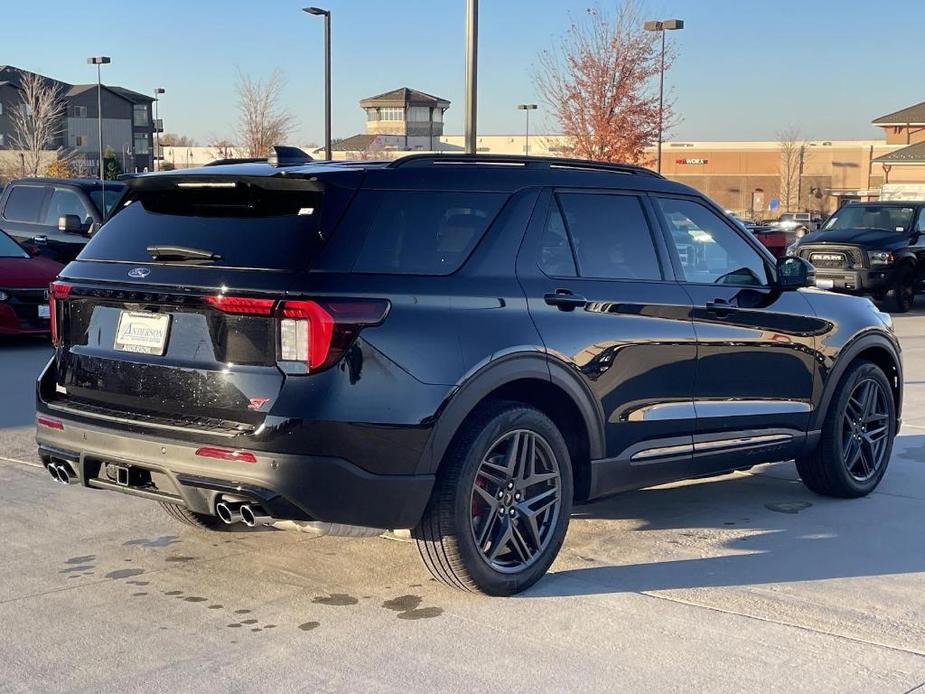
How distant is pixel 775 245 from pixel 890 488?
19938 mm

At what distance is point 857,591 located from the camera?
5.02 metres

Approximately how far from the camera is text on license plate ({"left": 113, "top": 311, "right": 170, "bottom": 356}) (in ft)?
15.0

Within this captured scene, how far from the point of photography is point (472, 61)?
13.9 metres

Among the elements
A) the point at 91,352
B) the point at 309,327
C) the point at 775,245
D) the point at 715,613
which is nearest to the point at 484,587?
the point at 715,613

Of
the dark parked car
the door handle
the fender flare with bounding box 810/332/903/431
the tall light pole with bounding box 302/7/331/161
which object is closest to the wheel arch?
the door handle

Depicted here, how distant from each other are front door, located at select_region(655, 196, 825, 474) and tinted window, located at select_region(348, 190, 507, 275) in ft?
4.29

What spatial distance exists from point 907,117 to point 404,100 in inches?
1284

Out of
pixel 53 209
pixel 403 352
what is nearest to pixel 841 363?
pixel 403 352

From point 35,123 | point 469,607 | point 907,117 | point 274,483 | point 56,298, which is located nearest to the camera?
point 274,483

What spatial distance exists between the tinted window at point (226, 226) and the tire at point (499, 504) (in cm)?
102

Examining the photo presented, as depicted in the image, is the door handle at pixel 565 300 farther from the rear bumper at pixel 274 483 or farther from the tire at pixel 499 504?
the rear bumper at pixel 274 483

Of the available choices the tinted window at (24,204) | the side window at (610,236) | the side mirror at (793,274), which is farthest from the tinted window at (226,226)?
the tinted window at (24,204)

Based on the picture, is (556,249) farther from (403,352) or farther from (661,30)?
(661,30)

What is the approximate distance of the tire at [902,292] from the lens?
Result: 20297mm
